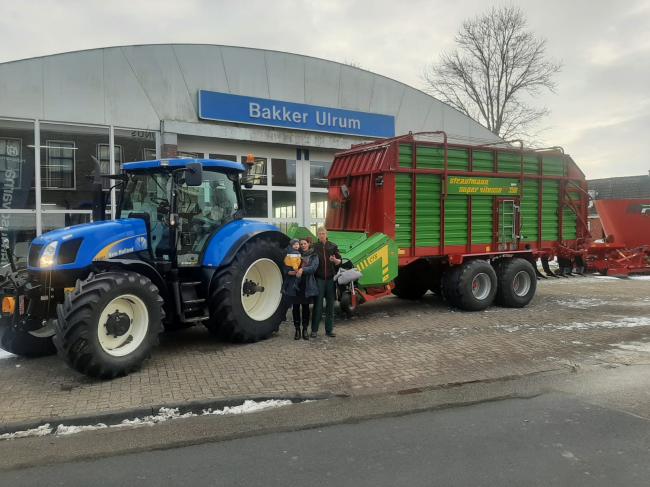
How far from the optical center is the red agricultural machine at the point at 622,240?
15.0 m

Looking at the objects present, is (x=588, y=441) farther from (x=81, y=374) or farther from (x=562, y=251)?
(x=562, y=251)

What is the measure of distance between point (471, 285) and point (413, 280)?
5.03ft

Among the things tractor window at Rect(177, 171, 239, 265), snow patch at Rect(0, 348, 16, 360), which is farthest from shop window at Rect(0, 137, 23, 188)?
tractor window at Rect(177, 171, 239, 265)

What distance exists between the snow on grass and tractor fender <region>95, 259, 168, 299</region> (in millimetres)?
1929

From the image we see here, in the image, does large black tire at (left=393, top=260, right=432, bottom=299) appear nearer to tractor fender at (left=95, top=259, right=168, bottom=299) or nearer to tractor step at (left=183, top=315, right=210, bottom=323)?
tractor step at (left=183, top=315, right=210, bottom=323)

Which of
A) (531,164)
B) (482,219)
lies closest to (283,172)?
(482,219)

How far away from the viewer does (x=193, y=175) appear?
6.30 m

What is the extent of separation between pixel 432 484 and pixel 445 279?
685 centimetres

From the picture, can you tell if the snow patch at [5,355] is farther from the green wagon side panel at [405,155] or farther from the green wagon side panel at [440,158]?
the green wagon side panel at [440,158]

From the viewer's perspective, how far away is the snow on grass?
4.46m

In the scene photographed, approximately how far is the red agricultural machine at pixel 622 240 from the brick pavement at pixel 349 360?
211 inches

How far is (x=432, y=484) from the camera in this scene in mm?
3525

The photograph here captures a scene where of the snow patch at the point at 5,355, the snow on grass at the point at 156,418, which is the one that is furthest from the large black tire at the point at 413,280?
the snow patch at the point at 5,355

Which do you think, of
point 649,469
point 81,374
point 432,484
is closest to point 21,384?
point 81,374
